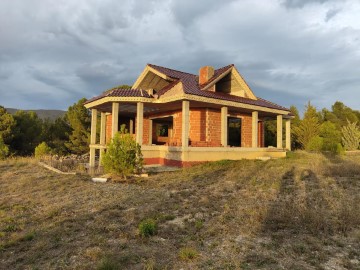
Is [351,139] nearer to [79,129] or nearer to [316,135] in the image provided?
[316,135]

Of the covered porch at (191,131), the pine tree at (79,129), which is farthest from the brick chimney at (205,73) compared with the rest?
the pine tree at (79,129)

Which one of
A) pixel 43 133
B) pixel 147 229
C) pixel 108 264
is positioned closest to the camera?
pixel 108 264

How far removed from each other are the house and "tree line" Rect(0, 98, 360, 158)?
9591 mm

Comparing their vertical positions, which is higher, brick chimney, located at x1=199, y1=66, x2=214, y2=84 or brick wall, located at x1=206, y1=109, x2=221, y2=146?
brick chimney, located at x1=199, y1=66, x2=214, y2=84

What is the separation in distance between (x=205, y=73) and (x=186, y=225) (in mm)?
→ 12956

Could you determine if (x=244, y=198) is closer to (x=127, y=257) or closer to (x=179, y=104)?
(x=127, y=257)

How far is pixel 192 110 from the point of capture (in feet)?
54.3

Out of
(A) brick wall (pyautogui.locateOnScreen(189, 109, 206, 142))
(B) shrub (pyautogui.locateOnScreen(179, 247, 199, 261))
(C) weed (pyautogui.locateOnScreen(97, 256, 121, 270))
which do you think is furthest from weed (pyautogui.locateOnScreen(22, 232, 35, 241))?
(A) brick wall (pyautogui.locateOnScreen(189, 109, 206, 142))

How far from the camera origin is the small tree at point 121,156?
10.6 metres

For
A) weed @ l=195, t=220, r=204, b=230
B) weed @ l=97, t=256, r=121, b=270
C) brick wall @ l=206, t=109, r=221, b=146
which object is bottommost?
weed @ l=97, t=256, r=121, b=270

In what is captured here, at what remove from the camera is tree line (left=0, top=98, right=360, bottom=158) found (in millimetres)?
27672

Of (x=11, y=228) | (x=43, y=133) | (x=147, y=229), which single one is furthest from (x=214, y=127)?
(x=43, y=133)

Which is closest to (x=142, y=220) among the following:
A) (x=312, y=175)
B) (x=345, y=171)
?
(x=312, y=175)

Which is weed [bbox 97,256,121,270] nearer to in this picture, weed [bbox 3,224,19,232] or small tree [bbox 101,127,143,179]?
weed [bbox 3,224,19,232]
